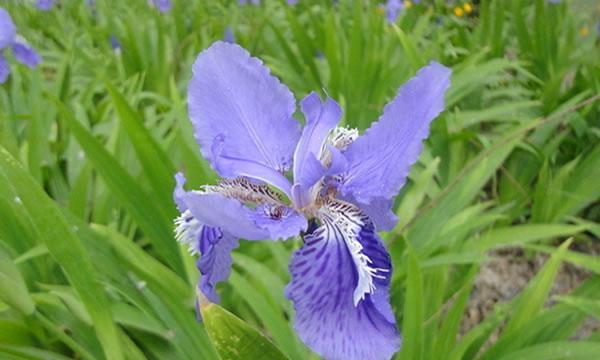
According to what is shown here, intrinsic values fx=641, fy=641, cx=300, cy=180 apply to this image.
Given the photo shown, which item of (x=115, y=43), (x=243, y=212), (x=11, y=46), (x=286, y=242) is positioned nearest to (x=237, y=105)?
(x=243, y=212)

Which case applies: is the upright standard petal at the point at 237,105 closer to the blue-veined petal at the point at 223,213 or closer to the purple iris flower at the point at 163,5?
the blue-veined petal at the point at 223,213

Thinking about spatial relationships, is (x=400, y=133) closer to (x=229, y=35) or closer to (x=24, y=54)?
(x=24, y=54)

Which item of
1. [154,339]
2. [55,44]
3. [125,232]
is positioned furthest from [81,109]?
[55,44]

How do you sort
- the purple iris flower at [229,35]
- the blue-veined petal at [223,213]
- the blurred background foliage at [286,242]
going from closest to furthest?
1. the blue-veined petal at [223,213]
2. the blurred background foliage at [286,242]
3. the purple iris flower at [229,35]

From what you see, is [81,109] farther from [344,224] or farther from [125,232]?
[344,224]

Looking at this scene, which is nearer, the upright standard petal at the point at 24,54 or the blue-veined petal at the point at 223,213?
the blue-veined petal at the point at 223,213

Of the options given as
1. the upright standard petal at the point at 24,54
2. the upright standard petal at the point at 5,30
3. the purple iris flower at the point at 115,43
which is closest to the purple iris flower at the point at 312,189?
the upright standard petal at the point at 5,30

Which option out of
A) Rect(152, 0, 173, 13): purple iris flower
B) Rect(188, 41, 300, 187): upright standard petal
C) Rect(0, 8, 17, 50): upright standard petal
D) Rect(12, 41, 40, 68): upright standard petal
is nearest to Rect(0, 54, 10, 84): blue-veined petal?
Rect(0, 8, 17, 50): upright standard petal
